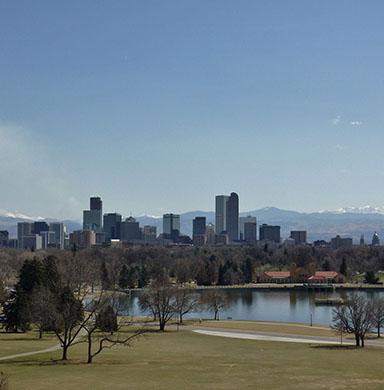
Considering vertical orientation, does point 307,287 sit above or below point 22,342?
above

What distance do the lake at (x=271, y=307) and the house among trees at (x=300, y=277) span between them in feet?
66.5

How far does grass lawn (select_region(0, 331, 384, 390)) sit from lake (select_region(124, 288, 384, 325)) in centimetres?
3581

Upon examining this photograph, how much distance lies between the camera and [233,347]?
172ft

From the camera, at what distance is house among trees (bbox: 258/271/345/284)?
6654 inches

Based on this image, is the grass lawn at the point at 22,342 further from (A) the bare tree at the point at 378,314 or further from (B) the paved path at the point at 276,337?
(A) the bare tree at the point at 378,314

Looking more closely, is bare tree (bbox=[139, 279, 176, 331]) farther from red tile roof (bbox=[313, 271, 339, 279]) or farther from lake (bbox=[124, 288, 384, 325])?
red tile roof (bbox=[313, 271, 339, 279])

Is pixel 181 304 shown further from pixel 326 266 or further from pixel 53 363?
pixel 326 266

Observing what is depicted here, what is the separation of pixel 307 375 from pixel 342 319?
2297 cm

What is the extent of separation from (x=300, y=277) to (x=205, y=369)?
457ft

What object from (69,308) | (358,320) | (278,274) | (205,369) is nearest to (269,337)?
(358,320)

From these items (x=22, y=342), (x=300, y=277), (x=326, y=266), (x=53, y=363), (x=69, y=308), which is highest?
(x=326, y=266)

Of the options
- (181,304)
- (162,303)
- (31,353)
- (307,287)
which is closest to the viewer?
(31,353)

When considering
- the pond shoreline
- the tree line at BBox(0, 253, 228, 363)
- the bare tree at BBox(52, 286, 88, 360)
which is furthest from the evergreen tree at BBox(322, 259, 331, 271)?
the bare tree at BBox(52, 286, 88, 360)

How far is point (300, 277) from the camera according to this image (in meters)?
175
